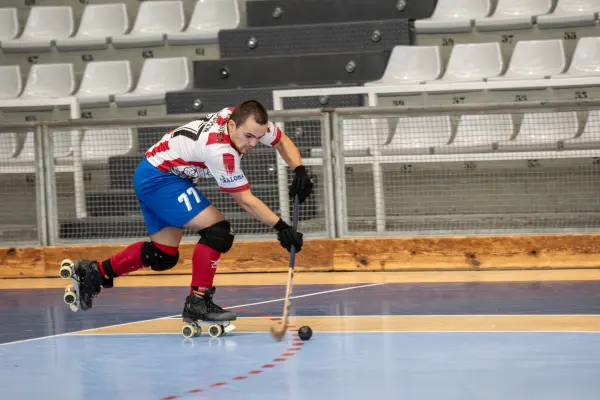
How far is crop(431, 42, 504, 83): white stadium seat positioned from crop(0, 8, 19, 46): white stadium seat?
5727 mm

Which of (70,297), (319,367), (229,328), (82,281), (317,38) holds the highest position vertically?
(317,38)

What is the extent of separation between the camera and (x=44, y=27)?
14.2 m

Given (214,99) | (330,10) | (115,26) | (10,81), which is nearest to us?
(214,99)

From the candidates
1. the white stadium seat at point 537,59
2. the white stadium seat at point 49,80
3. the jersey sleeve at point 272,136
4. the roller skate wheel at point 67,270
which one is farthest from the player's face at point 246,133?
the white stadium seat at point 49,80

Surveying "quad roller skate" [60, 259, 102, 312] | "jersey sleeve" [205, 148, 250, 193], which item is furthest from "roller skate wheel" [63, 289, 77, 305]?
"jersey sleeve" [205, 148, 250, 193]

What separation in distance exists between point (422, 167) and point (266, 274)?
1.70m

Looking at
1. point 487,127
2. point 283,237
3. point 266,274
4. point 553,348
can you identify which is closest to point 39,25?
point 266,274

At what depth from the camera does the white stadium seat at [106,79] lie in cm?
1311

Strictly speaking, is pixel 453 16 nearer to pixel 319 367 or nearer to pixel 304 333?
pixel 304 333

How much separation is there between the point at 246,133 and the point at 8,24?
869 cm

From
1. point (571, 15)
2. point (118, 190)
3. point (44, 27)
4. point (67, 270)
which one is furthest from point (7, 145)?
point (571, 15)

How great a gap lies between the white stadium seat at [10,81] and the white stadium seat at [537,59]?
574 cm

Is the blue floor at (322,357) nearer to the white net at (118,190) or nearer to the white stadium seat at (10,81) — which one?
the white net at (118,190)

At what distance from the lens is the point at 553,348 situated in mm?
6074
